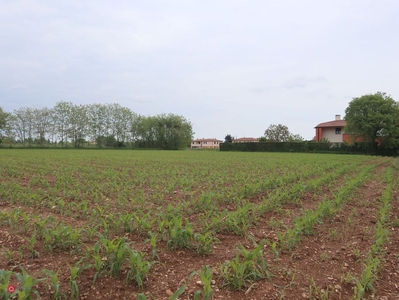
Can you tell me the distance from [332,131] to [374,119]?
65.5 ft

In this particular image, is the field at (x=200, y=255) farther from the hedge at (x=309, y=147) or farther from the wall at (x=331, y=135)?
A: the wall at (x=331, y=135)

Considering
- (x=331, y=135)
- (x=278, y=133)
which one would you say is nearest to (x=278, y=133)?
(x=278, y=133)

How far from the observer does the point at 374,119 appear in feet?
125

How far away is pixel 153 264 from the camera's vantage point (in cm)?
327

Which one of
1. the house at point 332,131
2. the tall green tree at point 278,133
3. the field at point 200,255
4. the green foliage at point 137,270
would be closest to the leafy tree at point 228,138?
the tall green tree at point 278,133

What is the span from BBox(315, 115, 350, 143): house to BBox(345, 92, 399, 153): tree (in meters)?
15.7

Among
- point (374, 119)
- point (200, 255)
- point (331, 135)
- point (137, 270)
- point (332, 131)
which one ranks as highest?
point (374, 119)

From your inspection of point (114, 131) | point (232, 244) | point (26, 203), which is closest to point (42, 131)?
point (114, 131)

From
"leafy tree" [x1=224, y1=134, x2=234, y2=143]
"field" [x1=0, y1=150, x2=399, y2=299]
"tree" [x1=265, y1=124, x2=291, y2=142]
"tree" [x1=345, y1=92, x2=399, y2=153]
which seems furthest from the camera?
"leafy tree" [x1=224, y1=134, x2=234, y2=143]

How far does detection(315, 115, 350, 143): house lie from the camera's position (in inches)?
2210

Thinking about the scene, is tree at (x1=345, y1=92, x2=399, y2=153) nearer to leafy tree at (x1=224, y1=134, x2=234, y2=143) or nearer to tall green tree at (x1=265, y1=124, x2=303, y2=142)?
tall green tree at (x1=265, y1=124, x2=303, y2=142)

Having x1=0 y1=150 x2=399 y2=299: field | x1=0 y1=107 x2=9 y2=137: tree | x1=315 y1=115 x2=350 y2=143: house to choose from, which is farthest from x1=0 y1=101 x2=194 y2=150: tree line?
x1=0 y1=150 x2=399 y2=299: field

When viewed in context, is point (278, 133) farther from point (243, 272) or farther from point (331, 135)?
point (243, 272)

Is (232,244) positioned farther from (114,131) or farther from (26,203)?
(114,131)
